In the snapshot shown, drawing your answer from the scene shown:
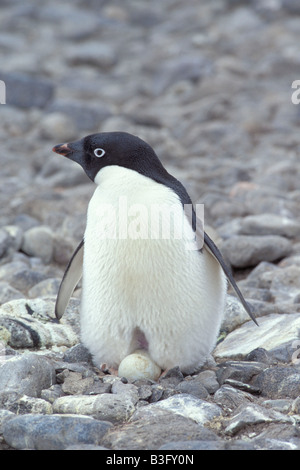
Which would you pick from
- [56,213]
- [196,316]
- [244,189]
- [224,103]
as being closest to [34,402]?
[196,316]

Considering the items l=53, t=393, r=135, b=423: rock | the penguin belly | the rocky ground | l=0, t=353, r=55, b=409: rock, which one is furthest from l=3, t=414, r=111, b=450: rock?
the penguin belly

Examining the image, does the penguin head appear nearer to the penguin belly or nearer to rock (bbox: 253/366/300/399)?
the penguin belly

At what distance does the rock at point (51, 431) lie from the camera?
2.14m

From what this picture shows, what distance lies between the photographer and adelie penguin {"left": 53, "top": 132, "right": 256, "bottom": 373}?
2.79 meters

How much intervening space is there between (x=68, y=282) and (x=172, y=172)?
3433 millimetres

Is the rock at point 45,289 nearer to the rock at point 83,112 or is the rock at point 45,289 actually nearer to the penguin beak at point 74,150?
the penguin beak at point 74,150

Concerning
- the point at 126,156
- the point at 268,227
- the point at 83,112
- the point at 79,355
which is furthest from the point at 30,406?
the point at 83,112

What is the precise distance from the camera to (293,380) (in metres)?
2.65

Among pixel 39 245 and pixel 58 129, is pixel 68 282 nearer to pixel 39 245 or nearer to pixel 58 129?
pixel 39 245

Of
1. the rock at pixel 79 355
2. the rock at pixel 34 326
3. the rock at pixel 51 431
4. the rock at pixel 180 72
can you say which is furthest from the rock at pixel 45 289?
the rock at pixel 180 72

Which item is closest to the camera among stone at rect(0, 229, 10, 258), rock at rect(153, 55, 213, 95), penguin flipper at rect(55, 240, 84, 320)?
penguin flipper at rect(55, 240, 84, 320)

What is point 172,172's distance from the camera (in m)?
6.55

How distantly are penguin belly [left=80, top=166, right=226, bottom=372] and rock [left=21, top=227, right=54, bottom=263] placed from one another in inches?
68.7
